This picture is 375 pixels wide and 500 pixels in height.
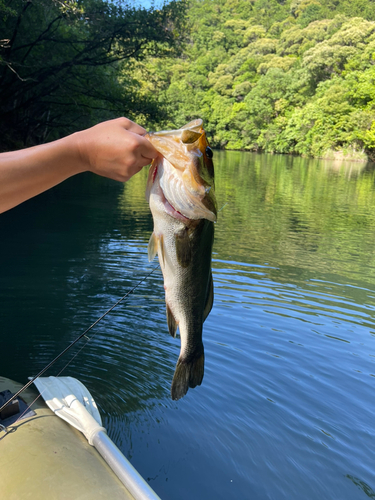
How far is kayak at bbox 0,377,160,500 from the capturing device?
223 cm

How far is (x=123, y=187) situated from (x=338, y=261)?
14710 millimetres

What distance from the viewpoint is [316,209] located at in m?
17.6

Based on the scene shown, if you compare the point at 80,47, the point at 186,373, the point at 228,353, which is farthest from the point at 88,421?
the point at 80,47

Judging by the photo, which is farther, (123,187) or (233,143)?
(233,143)

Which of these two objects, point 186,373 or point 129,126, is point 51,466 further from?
point 129,126

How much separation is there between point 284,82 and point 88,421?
76.1m

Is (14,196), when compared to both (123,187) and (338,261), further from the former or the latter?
(123,187)

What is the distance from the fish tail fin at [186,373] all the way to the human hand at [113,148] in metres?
1.19

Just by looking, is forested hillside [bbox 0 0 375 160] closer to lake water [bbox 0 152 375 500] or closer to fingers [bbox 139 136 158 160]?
lake water [bbox 0 152 375 500]

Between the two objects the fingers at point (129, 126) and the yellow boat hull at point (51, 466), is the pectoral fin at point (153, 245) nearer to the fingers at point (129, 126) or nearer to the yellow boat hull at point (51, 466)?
the fingers at point (129, 126)

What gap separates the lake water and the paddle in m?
0.78

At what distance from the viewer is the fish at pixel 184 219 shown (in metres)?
1.87

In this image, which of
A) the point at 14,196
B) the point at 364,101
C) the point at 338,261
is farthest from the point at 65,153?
the point at 364,101

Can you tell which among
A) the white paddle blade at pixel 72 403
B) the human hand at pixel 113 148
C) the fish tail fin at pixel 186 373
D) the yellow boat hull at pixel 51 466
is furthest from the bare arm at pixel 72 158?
the white paddle blade at pixel 72 403
